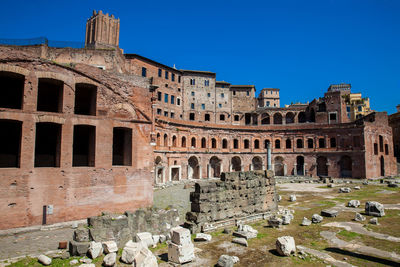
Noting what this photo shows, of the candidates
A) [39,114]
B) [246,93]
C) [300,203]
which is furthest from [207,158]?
[39,114]

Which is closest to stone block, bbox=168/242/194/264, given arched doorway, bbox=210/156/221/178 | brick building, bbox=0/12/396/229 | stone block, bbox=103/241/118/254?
stone block, bbox=103/241/118/254

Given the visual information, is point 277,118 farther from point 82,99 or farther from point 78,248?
point 78,248

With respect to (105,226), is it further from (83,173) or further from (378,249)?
(378,249)

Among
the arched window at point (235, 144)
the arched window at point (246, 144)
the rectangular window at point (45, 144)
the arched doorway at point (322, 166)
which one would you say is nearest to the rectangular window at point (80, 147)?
the rectangular window at point (45, 144)

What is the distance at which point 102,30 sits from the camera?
105ft

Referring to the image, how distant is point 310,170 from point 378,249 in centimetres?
3404

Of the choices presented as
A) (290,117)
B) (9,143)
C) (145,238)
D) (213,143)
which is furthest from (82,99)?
(290,117)

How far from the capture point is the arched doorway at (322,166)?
133ft

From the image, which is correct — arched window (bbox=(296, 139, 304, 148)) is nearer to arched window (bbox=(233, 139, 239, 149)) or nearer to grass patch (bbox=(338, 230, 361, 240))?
arched window (bbox=(233, 139, 239, 149))

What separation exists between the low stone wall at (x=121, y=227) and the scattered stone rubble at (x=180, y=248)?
7.66 ft

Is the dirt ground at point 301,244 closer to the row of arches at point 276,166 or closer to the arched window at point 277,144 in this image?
the row of arches at point 276,166

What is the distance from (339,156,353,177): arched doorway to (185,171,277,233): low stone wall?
29.9 m

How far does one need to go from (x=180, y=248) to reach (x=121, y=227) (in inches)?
113

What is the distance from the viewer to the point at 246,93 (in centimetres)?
5138
